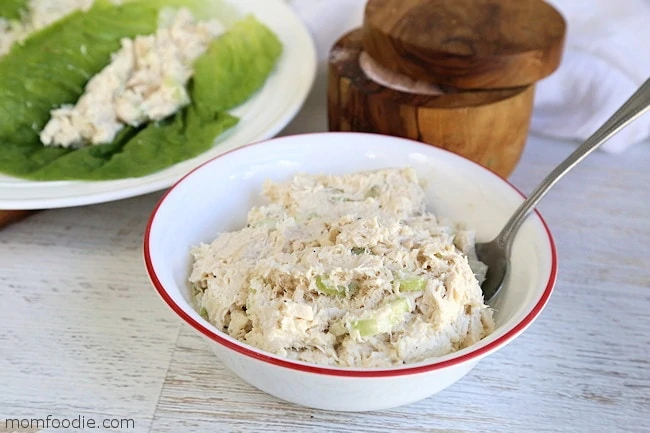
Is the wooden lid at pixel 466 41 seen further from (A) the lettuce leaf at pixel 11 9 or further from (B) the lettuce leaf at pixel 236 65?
(A) the lettuce leaf at pixel 11 9

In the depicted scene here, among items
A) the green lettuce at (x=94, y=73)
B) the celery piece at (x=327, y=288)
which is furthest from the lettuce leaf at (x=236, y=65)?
the celery piece at (x=327, y=288)

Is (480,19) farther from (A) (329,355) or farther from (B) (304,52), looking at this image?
(A) (329,355)

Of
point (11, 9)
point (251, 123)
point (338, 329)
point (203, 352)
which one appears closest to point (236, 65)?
point (251, 123)

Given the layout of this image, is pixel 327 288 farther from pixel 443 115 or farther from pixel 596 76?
pixel 596 76

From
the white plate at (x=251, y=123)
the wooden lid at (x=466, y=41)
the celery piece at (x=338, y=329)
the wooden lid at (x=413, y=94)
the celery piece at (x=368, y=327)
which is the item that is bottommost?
the white plate at (x=251, y=123)

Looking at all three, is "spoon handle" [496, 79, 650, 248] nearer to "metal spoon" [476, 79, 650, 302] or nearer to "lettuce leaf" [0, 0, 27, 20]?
"metal spoon" [476, 79, 650, 302]

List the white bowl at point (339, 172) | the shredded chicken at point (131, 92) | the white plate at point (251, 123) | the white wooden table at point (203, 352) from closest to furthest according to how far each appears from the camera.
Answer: the white bowl at point (339, 172), the white wooden table at point (203, 352), the white plate at point (251, 123), the shredded chicken at point (131, 92)
